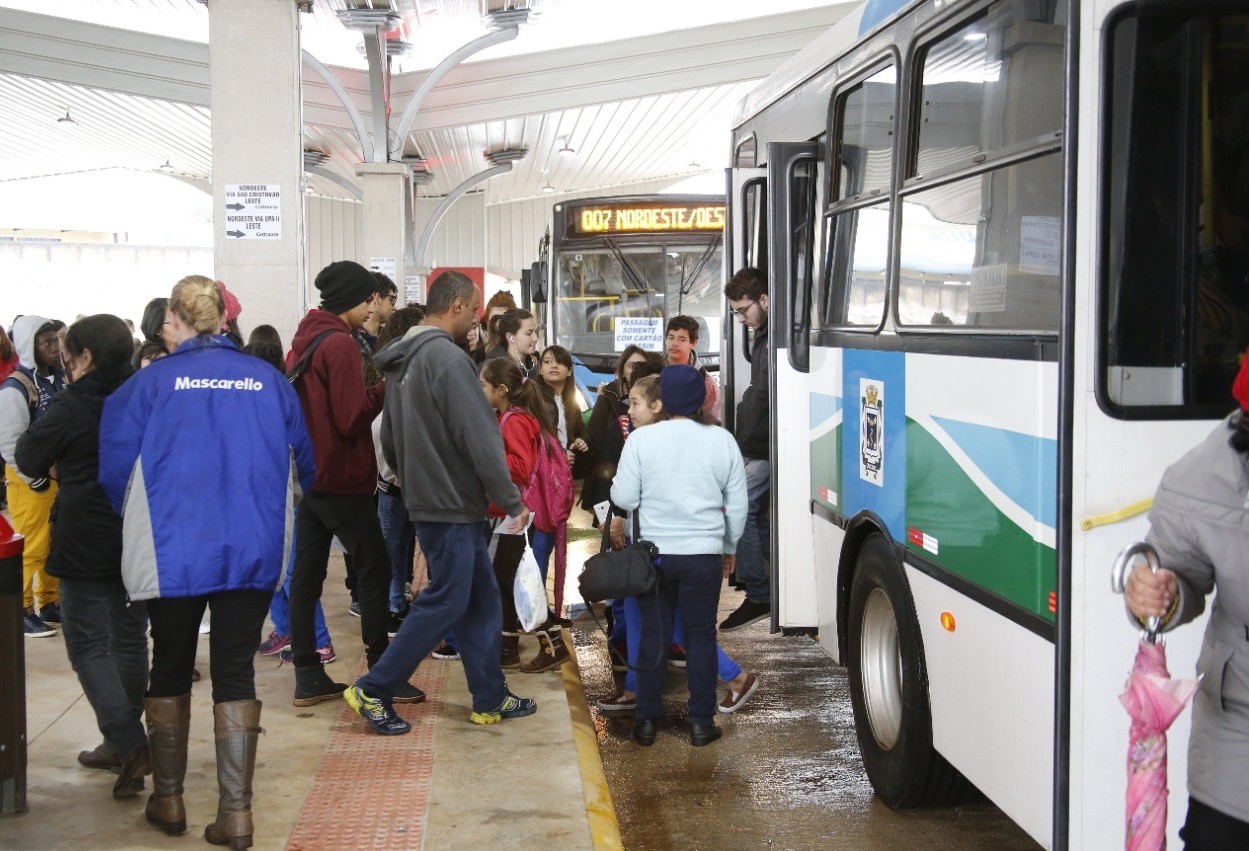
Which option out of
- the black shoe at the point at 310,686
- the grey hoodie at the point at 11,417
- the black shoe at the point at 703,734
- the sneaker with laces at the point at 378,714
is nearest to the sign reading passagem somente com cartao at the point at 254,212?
the grey hoodie at the point at 11,417

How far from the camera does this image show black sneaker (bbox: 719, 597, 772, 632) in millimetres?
8211

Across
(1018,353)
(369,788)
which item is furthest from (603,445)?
(1018,353)

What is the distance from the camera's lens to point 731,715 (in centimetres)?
686

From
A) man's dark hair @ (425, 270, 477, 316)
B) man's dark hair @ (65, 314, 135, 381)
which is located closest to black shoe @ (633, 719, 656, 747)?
man's dark hair @ (425, 270, 477, 316)

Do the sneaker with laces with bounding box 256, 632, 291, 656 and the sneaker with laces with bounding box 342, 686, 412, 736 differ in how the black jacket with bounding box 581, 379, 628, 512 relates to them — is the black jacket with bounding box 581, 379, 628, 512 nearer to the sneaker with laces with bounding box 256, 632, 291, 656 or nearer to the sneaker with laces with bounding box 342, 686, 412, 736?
the sneaker with laces with bounding box 256, 632, 291, 656

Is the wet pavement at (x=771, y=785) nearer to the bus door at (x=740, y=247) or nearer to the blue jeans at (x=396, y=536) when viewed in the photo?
the blue jeans at (x=396, y=536)

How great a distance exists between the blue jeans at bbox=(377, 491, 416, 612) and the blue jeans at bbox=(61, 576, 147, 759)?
102 inches

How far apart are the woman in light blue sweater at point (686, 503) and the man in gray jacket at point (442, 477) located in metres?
0.57

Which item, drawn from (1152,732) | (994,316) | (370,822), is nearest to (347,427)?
(370,822)

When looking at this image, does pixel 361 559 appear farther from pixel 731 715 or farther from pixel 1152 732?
pixel 1152 732

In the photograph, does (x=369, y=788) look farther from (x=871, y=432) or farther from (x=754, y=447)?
(x=754, y=447)

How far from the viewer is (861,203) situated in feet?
18.2

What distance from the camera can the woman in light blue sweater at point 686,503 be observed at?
6.04 meters

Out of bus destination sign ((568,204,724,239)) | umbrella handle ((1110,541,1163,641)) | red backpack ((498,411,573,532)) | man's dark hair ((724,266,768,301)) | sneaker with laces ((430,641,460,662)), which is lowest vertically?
sneaker with laces ((430,641,460,662))
